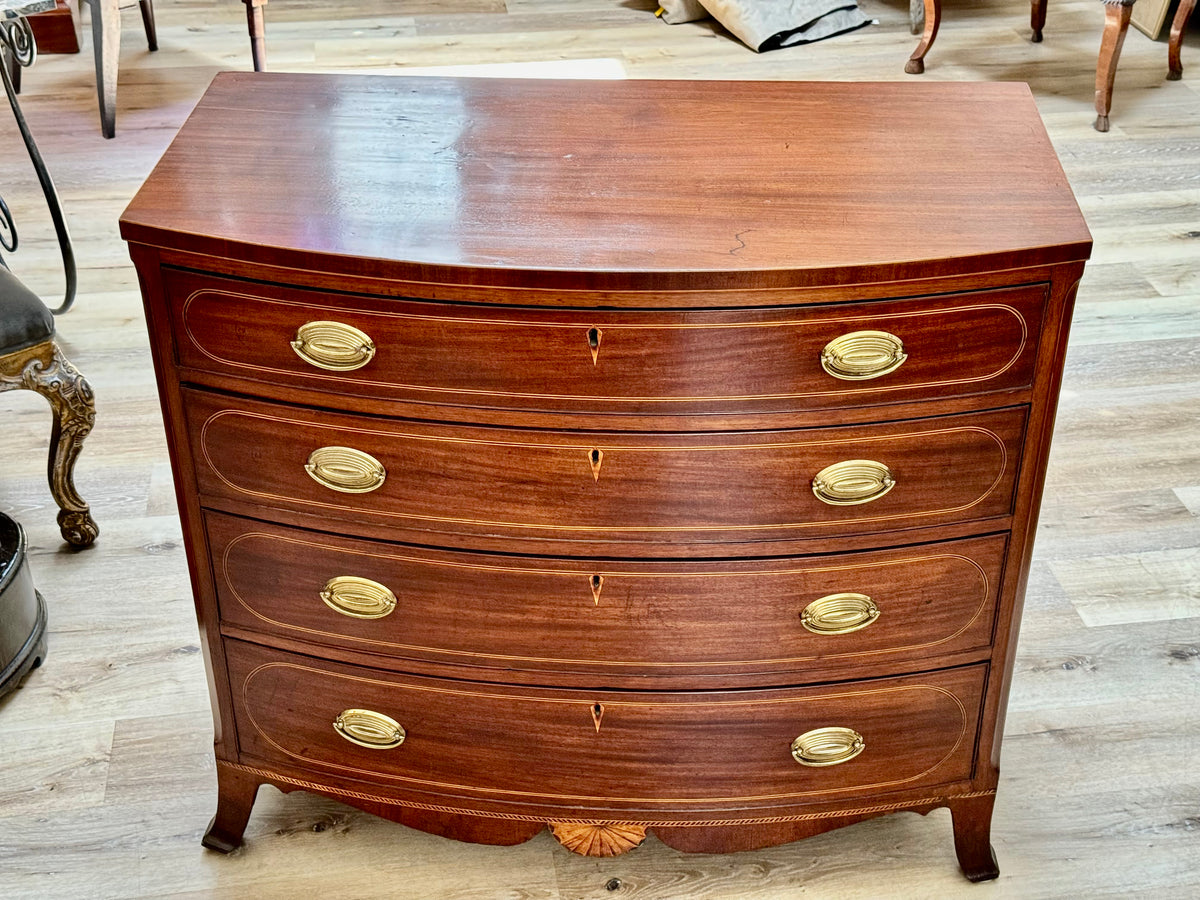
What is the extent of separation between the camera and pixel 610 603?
1438 millimetres

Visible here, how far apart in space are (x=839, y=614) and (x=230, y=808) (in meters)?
0.83

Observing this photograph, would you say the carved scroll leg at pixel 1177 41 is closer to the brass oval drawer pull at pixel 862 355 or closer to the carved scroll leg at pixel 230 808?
the brass oval drawer pull at pixel 862 355

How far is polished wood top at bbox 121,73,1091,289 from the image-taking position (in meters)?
1.24

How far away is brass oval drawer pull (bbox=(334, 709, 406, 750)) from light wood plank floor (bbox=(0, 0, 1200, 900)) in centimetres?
24

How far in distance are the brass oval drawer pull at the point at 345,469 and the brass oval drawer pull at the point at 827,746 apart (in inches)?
23.1

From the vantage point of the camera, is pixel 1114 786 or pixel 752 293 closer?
pixel 752 293

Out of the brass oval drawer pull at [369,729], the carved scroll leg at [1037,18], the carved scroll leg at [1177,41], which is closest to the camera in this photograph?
the brass oval drawer pull at [369,729]

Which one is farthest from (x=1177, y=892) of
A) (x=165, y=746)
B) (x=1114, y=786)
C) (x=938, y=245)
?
(x=165, y=746)

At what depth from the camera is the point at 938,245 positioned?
1252 mm

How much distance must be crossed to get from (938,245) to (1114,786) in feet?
3.20

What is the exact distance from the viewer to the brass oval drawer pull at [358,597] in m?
1.46

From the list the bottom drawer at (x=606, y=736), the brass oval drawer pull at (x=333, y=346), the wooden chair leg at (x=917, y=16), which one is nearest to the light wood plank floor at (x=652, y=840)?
the bottom drawer at (x=606, y=736)

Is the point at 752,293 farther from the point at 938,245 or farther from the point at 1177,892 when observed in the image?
the point at 1177,892

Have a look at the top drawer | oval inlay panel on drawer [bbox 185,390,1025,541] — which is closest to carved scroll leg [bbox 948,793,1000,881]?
oval inlay panel on drawer [bbox 185,390,1025,541]
